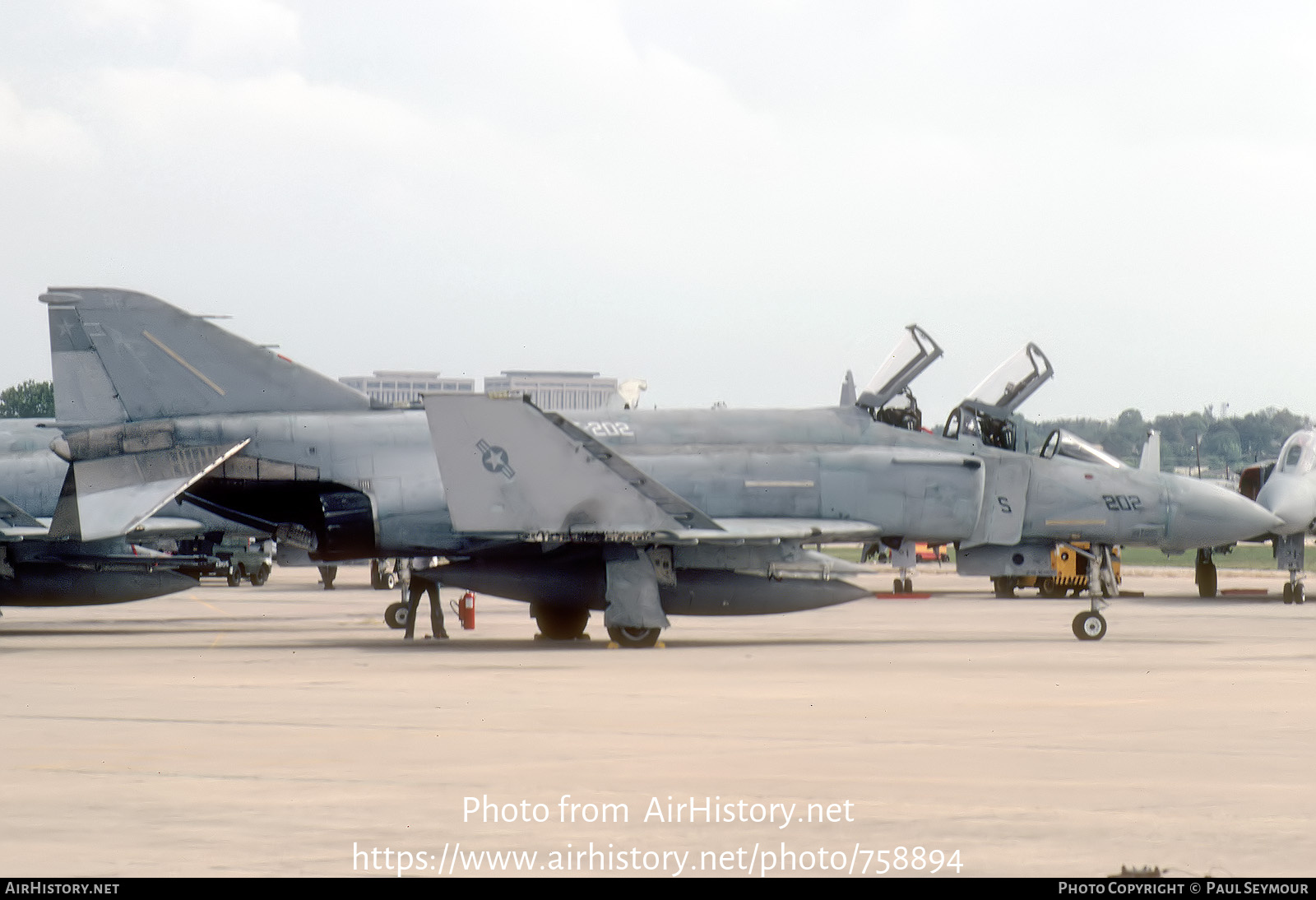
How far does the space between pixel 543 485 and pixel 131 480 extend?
5070 mm

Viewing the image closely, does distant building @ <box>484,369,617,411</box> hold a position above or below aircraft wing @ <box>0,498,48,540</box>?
above

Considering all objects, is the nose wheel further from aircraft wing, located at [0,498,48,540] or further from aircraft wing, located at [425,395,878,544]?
aircraft wing, located at [0,498,48,540]

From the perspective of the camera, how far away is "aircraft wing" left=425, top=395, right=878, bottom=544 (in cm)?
1877

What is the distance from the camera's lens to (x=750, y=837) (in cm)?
677

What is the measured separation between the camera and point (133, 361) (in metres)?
19.6

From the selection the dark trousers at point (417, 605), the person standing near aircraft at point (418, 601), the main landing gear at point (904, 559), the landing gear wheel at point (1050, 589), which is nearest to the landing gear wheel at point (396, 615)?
the person standing near aircraft at point (418, 601)

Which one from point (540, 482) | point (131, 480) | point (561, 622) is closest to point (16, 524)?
point (131, 480)

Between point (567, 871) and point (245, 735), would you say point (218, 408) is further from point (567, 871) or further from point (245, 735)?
point (567, 871)

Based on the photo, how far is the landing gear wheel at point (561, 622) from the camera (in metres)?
20.3

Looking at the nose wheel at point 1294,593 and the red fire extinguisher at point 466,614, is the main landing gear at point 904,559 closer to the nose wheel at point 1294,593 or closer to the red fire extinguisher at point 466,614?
the red fire extinguisher at point 466,614

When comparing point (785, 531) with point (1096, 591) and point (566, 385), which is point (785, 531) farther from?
point (566, 385)

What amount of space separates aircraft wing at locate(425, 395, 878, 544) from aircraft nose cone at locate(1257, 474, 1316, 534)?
16893 mm

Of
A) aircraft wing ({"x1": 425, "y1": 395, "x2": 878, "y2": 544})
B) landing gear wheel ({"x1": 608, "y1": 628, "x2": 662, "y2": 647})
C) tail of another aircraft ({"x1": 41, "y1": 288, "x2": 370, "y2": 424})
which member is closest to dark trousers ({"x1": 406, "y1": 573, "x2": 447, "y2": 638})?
aircraft wing ({"x1": 425, "y1": 395, "x2": 878, "y2": 544})
